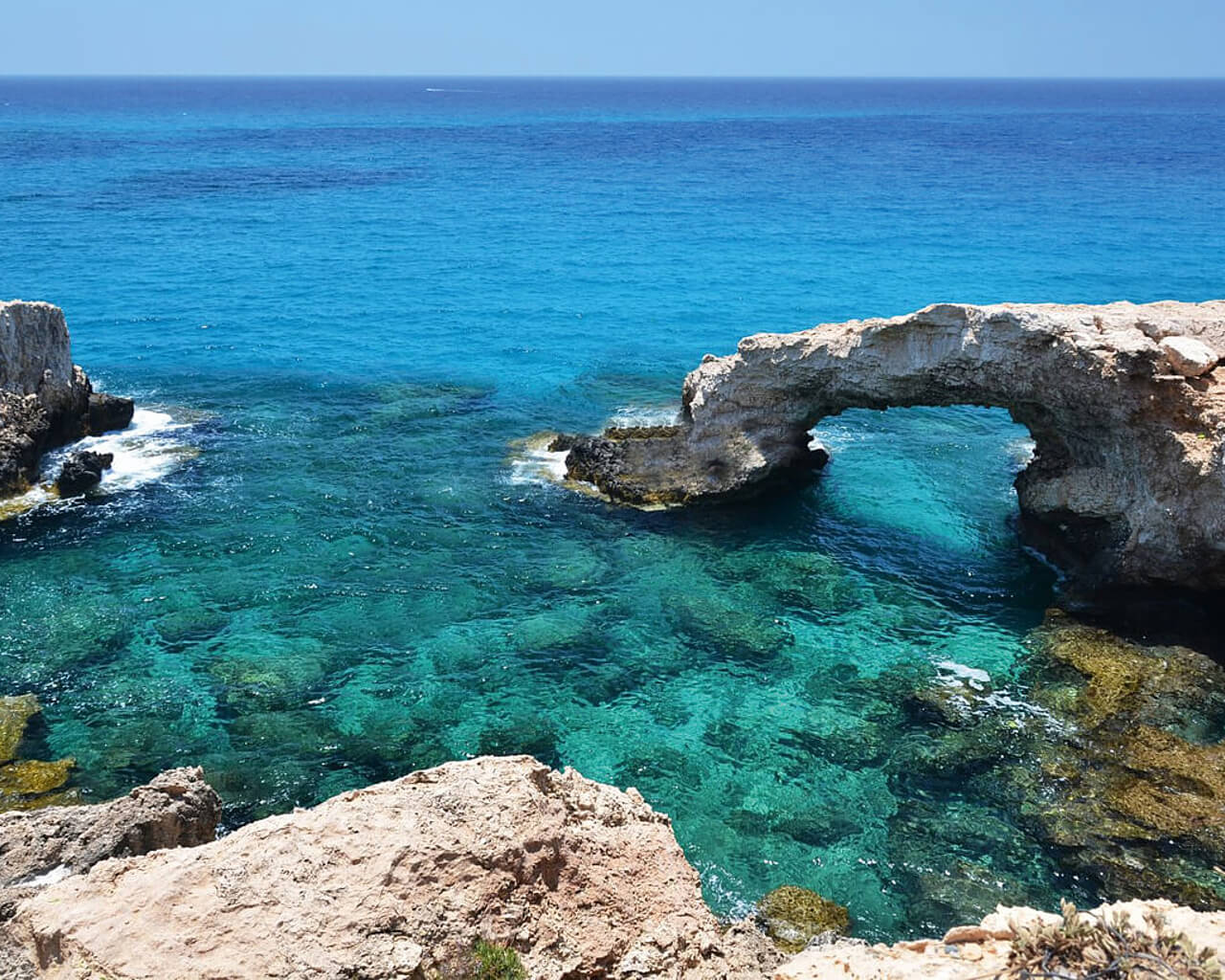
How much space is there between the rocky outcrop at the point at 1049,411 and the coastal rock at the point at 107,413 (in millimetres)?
15965

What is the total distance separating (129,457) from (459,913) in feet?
90.9

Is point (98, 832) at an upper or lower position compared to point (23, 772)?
upper

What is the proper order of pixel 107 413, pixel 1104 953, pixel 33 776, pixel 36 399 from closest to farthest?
pixel 1104 953
pixel 33 776
pixel 36 399
pixel 107 413

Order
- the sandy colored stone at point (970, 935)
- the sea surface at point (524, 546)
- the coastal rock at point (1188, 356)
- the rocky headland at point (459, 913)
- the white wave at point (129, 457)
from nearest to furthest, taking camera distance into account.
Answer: the rocky headland at point (459, 913) → the sandy colored stone at point (970, 935) → the sea surface at point (524, 546) → the coastal rock at point (1188, 356) → the white wave at point (129, 457)

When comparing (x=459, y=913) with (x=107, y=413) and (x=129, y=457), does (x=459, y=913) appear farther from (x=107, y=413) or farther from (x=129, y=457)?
(x=107, y=413)

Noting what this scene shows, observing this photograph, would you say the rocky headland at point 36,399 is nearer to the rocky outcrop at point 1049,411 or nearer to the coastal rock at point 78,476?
the coastal rock at point 78,476

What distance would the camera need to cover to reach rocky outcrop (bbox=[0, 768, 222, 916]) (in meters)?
12.2

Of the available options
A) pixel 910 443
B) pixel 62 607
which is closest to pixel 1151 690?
pixel 910 443

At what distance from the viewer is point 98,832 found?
1254cm

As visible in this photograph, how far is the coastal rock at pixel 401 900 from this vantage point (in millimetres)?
9023

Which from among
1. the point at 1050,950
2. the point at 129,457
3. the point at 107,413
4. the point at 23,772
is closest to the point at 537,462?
the point at 129,457

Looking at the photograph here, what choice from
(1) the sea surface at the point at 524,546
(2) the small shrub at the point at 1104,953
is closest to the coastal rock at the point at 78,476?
(1) the sea surface at the point at 524,546

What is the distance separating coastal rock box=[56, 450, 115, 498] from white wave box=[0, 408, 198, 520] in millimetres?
235

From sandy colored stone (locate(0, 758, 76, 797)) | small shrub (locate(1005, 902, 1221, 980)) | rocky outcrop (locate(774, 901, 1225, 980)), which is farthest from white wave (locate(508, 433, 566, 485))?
small shrub (locate(1005, 902, 1221, 980))
